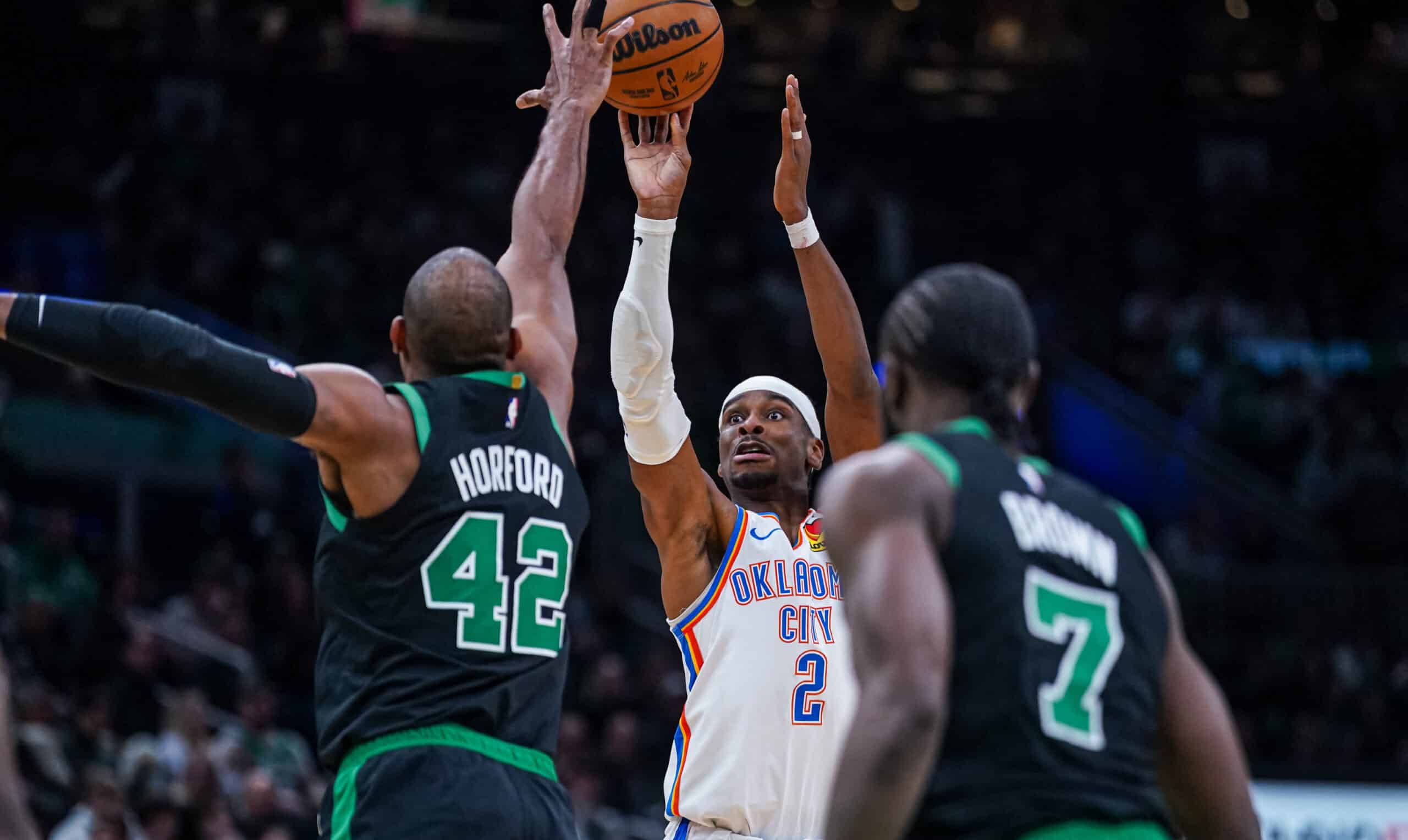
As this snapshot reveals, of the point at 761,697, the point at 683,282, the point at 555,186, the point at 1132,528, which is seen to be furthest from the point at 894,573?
the point at 683,282

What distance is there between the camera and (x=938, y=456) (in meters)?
3.24

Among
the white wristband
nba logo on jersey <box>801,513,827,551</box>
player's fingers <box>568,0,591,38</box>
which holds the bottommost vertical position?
nba logo on jersey <box>801,513,827,551</box>

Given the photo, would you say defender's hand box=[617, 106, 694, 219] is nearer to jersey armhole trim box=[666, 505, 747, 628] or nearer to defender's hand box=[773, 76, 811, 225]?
defender's hand box=[773, 76, 811, 225]

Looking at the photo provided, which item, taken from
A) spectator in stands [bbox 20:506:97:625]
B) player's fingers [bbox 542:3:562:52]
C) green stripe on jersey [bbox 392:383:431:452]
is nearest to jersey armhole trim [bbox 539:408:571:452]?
green stripe on jersey [bbox 392:383:431:452]

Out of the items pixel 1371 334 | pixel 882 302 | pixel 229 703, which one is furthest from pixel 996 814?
pixel 1371 334

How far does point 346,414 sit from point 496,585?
0.61m

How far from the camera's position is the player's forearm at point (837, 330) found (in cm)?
612

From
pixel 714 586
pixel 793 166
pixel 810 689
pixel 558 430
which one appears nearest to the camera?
pixel 558 430

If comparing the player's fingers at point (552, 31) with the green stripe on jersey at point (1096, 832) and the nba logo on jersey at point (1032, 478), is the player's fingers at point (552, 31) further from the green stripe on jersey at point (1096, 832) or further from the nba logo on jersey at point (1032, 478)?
the green stripe on jersey at point (1096, 832)

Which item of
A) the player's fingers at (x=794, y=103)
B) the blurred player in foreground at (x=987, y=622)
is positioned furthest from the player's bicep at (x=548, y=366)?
the blurred player in foreground at (x=987, y=622)

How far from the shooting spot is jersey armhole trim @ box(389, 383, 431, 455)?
A: 4.39 meters

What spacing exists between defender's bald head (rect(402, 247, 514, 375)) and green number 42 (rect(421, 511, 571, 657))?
476 mm

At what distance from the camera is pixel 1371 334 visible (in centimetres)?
1983

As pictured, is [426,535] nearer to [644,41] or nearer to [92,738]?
[644,41]
